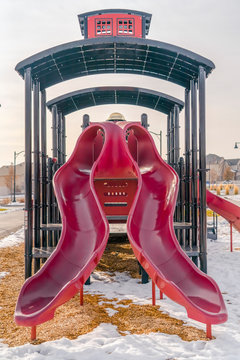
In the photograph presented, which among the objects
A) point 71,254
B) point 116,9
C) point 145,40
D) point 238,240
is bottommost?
point 238,240

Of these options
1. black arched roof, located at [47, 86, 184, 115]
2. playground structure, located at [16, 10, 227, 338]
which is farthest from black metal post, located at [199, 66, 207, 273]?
black arched roof, located at [47, 86, 184, 115]

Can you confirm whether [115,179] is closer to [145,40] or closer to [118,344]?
[145,40]

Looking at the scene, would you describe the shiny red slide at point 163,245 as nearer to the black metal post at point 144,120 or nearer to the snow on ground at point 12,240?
the black metal post at point 144,120

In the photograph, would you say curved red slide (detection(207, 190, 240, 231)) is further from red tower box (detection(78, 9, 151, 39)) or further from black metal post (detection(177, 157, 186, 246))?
red tower box (detection(78, 9, 151, 39))

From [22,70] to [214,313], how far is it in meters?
6.95

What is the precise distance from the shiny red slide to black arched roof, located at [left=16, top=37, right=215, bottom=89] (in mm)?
1996

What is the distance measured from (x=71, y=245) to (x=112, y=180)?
235cm

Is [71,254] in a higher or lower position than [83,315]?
higher

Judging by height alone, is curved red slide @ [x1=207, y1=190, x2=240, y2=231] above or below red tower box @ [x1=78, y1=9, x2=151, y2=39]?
below

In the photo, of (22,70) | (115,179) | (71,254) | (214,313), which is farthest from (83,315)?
(22,70)

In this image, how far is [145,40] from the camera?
775 cm

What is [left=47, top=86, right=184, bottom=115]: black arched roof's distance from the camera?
37.1 ft

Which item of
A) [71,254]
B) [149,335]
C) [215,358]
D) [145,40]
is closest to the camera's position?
[215,358]

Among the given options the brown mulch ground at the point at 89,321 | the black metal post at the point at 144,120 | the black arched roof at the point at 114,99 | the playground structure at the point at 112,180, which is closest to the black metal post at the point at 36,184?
the playground structure at the point at 112,180
